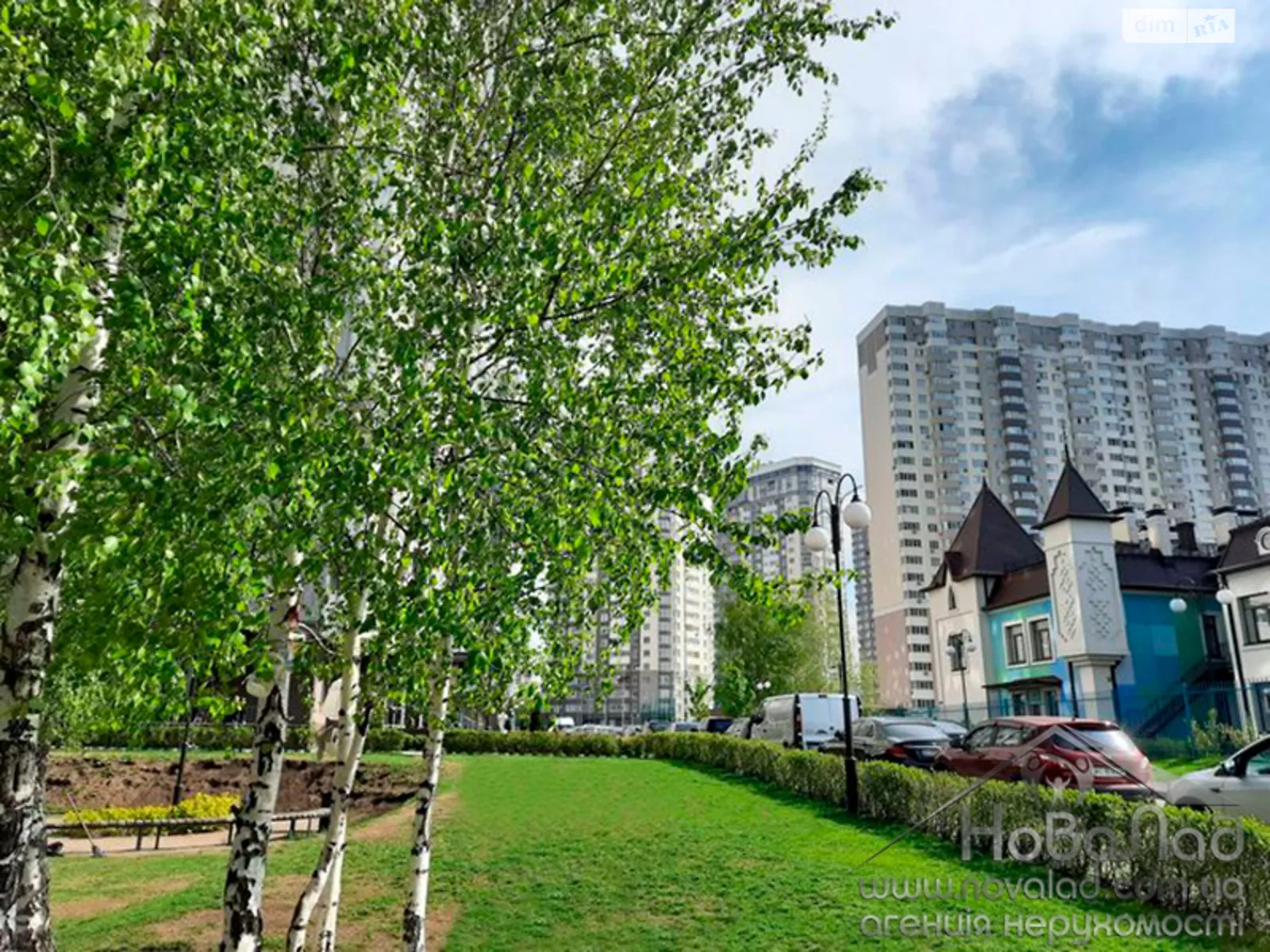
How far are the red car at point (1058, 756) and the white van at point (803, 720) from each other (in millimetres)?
10438

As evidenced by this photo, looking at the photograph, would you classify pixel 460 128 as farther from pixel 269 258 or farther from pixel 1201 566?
pixel 1201 566

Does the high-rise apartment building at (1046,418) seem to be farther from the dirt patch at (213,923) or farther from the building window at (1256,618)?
the dirt patch at (213,923)

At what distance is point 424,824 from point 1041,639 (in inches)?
1329

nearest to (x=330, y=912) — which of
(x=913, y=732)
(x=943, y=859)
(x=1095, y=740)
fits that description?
(x=943, y=859)

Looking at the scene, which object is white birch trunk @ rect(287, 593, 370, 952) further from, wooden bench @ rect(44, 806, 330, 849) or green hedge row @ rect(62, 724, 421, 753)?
green hedge row @ rect(62, 724, 421, 753)

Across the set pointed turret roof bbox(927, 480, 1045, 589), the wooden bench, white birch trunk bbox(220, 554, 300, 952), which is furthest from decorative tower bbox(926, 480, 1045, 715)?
white birch trunk bbox(220, 554, 300, 952)

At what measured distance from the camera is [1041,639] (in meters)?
35.6

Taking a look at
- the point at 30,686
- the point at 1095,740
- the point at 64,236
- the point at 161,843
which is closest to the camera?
the point at 64,236

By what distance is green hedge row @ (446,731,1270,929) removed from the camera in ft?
25.5

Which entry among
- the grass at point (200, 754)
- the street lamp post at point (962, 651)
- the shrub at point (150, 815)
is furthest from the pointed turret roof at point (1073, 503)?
the shrub at point (150, 815)

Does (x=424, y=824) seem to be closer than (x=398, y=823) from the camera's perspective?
Yes

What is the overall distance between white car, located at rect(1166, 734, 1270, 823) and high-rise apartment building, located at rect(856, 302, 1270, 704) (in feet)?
282

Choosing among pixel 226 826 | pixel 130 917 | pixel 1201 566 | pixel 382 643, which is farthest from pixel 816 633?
pixel 382 643

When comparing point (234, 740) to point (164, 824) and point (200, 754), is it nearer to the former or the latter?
point (200, 754)
